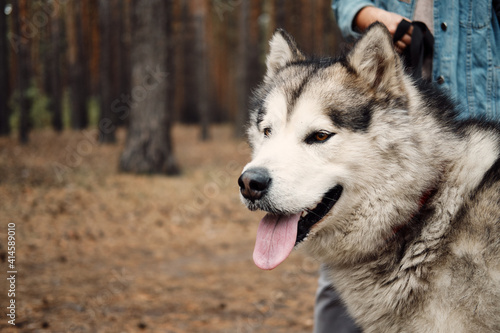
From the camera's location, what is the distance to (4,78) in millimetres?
7730

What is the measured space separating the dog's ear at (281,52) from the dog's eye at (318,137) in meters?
0.81

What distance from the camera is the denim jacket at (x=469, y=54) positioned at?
2.56 m

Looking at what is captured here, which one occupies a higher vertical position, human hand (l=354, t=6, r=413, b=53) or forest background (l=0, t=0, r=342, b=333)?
human hand (l=354, t=6, r=413, b=53)

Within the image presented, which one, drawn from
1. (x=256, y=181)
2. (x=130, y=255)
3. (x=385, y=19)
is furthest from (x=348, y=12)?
(x=130, y=255)

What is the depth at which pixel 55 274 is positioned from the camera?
549 cm

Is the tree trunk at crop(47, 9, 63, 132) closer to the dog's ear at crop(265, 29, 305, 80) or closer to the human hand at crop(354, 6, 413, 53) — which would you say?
the dog's ear at crop(265, 29, 305, 80)

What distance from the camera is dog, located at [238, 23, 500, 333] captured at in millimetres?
2121

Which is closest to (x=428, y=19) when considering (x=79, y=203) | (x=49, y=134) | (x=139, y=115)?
(x=79, y=203)

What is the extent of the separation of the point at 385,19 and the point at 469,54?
21.1 inches

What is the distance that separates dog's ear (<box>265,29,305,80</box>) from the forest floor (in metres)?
0.86

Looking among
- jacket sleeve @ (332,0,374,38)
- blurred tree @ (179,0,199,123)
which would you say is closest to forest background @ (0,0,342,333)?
jacket sleeve @ (332,0,374,38)

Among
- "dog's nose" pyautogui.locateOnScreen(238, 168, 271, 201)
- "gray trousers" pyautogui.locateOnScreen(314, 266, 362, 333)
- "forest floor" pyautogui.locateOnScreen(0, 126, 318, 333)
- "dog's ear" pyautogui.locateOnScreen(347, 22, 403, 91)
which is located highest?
"dog's ear" pyautogui.locateOnScreen(347, 22, 403, 91)

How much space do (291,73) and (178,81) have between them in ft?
90.4

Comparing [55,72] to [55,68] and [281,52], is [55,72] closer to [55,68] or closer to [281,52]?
[55,68]
